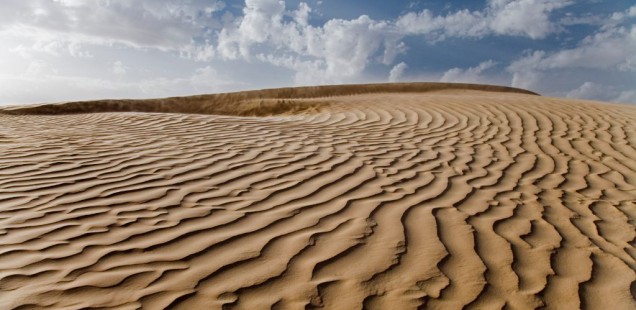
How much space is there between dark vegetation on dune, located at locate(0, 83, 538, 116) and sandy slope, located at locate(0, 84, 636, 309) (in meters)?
7.45

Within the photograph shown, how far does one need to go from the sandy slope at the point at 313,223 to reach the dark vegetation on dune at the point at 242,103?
745 cm

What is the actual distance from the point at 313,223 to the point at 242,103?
45.1 feet

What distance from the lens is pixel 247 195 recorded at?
336cm

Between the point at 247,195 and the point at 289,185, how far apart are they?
0.41 metres

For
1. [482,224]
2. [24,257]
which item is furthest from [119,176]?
[482,224]

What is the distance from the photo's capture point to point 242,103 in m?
16.1

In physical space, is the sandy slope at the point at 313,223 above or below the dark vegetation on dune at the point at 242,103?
below

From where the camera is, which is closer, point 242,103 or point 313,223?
point 313,223

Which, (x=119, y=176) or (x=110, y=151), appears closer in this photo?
(x=119, y=176)

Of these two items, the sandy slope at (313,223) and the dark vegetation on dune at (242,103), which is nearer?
the sandy slope at (313,223)

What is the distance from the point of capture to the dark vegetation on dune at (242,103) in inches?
535

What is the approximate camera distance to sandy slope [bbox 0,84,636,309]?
2.08 m

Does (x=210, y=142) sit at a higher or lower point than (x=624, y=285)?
higher

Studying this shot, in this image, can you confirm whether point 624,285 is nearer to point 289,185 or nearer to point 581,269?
point 581,269
